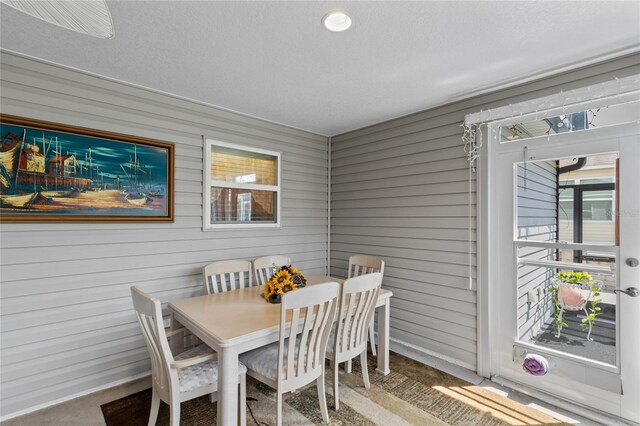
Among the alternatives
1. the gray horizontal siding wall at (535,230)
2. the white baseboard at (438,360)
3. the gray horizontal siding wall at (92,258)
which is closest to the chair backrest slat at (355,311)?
the white baseboard at (438,360)

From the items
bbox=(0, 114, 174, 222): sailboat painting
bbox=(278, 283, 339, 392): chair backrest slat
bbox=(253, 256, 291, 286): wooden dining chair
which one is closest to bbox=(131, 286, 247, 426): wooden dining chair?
bbox=(278, 283, 339, 392): chair backrest slat

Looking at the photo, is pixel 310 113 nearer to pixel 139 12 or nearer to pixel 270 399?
pixel 139 12

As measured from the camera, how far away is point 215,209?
3367 millimetres

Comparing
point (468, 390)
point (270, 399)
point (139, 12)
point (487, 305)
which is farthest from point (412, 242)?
point (139, 12)

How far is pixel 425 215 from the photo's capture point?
3350 mm

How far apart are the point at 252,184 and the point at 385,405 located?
262 cm

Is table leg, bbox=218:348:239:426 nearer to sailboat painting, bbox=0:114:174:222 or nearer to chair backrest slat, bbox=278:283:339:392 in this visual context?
chair backrest slat, bbox=278:283:339:392

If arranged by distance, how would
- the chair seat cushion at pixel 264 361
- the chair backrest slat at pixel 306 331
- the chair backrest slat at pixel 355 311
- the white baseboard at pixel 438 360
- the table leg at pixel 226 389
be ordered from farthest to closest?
the white baseboard at pixel 438 360 → the chair backrest slat at pixel 355 311 → the chair seat cushion at pixel 264 361 → the chair backrest slat at pixel 306 331 → the table leg at pixel 226 389

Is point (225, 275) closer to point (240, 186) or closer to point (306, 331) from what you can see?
point (240, 186)

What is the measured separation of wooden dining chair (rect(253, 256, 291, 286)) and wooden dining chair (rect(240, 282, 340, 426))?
116 cm

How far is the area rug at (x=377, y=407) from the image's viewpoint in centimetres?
227

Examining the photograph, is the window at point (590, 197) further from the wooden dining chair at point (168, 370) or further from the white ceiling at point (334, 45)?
the wooden dining chair at point (168, 370)

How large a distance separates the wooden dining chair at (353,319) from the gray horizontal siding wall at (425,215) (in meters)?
1.03

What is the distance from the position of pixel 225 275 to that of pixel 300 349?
61.3 inches
